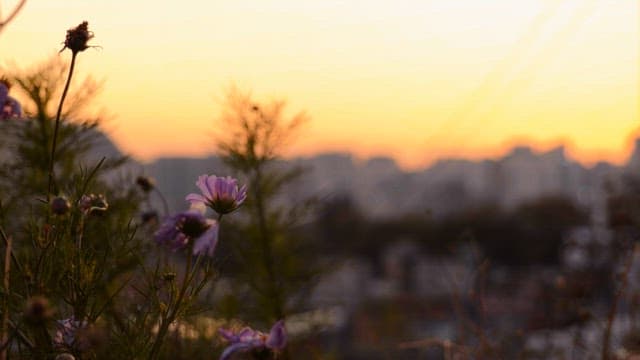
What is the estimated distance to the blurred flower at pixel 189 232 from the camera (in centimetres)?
116

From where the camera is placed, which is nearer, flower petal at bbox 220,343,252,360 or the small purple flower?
flower petal at bbox 220,343,252,360

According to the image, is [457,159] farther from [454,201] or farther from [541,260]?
[541,260]

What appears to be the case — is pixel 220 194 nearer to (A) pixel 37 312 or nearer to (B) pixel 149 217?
(A) pixel 37 312

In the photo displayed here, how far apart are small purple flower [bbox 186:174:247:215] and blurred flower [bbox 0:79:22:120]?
225 millimetres

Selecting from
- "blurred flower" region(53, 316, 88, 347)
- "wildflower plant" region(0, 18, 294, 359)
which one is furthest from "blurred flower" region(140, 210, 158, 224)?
"blurred flower" region(53, 316, 88, 347)

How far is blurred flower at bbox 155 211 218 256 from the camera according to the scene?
1.16 m

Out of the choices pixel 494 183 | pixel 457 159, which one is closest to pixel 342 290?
pixel 494 183

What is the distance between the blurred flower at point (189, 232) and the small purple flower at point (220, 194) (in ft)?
0.24

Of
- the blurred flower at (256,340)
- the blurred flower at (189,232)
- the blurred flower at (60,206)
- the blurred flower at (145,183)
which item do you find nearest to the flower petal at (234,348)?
the blurred flower at (256,340)

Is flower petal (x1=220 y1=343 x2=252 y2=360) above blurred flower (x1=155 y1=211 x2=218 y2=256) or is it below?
below

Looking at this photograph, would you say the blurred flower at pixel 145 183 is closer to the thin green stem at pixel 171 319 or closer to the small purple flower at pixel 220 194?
the small purple flower at pixel 220 194

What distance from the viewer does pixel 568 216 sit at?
5.07 m

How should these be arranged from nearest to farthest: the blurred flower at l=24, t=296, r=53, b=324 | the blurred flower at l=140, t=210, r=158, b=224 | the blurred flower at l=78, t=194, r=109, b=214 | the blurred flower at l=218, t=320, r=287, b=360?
the blurred flower at l=24, t=296, r=53, b=324 → the blurred flower at l=218, t=320, r=287, b=360 → the blurred flower at l=78, t=194, r=109, b=214 → the blurred flower at l=140, t=210, r=158, b=224

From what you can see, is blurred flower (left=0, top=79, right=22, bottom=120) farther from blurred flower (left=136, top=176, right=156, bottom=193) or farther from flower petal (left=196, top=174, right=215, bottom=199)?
blurred flower (left=136, top=176, right=156, bottom=193)
